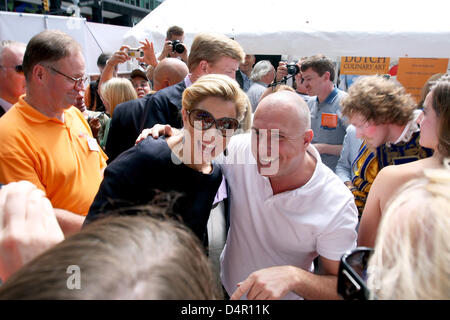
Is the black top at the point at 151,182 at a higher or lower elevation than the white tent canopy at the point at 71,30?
lower

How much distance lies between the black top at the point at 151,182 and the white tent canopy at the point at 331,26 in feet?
10.2

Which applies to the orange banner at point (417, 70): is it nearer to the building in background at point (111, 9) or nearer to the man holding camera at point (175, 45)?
the man holding camera at point (175, 45)

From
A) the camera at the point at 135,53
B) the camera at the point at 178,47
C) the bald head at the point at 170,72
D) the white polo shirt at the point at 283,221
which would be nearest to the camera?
the white polo shirt at the point at 283,221

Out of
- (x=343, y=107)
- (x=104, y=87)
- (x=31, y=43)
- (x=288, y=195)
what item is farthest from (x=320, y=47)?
(x=31, y=43)

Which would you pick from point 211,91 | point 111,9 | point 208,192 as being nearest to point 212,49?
point 211,91

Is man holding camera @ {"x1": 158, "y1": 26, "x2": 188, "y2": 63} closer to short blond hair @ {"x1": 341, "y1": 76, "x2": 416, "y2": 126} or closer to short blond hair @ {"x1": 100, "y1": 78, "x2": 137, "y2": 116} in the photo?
short blond hair @ {"x1": 100, "y1": 78, "x2": 137, "y2": 116}

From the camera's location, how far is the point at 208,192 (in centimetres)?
139

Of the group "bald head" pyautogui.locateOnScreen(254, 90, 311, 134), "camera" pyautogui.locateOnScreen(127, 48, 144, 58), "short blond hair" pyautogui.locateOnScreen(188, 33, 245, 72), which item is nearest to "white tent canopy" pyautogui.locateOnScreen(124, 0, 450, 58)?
"camera" pyautogui.locateOnScreen(127, 48, 144, 58)

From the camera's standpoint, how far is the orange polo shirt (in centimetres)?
147

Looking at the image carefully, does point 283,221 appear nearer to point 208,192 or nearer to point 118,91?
point 208,192

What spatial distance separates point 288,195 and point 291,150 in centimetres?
24

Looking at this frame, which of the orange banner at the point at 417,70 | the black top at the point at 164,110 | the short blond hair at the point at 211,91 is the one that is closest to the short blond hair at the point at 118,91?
the black top at the point at 164,110

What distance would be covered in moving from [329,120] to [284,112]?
6.32 feet

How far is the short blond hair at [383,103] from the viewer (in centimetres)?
192
